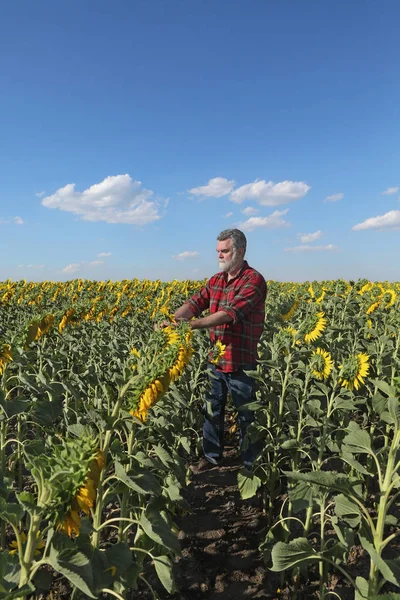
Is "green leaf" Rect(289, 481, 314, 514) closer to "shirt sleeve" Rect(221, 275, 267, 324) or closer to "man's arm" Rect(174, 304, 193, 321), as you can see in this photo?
"shirt sleeve" Rect(221, 275, 267, 324)

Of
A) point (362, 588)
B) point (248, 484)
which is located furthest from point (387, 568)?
point (248, 484)

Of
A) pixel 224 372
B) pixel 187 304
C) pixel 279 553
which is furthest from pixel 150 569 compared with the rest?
pixel 187 304

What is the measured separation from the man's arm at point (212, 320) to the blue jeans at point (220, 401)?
26.2 inches

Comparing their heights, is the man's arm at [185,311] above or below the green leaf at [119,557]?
above

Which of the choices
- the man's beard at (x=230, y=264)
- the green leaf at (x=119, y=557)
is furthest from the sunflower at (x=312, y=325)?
the green leaf at (x=119, y=557)

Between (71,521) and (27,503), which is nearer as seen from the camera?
(27,503)

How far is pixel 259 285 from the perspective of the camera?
4363 millimetres

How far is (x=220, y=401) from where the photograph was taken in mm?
4758

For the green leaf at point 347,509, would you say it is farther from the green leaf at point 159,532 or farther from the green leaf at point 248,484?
the green leaf at point 248,484

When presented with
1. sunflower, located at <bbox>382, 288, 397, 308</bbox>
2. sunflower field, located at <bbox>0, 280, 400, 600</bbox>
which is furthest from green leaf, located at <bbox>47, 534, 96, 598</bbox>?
sunflower, located at <bbox>382, 288, 397, 308</bbox>

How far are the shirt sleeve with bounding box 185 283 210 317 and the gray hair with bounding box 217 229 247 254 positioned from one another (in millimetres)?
638

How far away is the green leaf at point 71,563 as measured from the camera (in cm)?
137

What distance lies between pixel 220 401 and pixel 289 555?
2786mm

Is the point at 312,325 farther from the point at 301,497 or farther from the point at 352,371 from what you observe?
the point at 301,497
